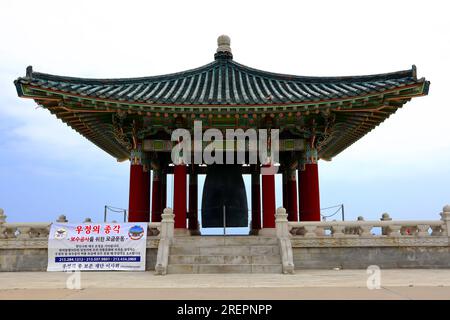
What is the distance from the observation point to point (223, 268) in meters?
12.8

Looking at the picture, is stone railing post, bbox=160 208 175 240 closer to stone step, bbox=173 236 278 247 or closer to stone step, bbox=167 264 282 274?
stone step, bbox=173 236 278 247

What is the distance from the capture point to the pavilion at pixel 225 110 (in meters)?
14.9

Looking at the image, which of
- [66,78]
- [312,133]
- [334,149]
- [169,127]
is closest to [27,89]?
[66,78]

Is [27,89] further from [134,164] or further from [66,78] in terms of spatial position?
[134,164]

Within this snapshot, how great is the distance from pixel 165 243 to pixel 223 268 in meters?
2.28

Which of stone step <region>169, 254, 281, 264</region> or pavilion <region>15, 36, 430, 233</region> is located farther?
pavilion <region>15, 36, 430, 233</region>

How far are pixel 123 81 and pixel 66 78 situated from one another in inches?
105

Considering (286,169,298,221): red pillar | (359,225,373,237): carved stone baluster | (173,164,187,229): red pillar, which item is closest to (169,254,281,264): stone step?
(173,164,187,229): red pillar

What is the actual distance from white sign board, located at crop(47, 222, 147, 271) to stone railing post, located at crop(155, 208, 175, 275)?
67cm

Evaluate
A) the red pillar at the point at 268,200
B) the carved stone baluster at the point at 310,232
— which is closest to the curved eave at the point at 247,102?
the red pillar at the point at 268,200

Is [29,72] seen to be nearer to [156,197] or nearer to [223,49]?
[156,197]

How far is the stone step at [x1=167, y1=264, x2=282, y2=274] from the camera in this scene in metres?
12.6

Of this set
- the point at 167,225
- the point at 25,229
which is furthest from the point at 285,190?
the point at 25,229

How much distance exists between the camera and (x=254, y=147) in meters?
16.8
